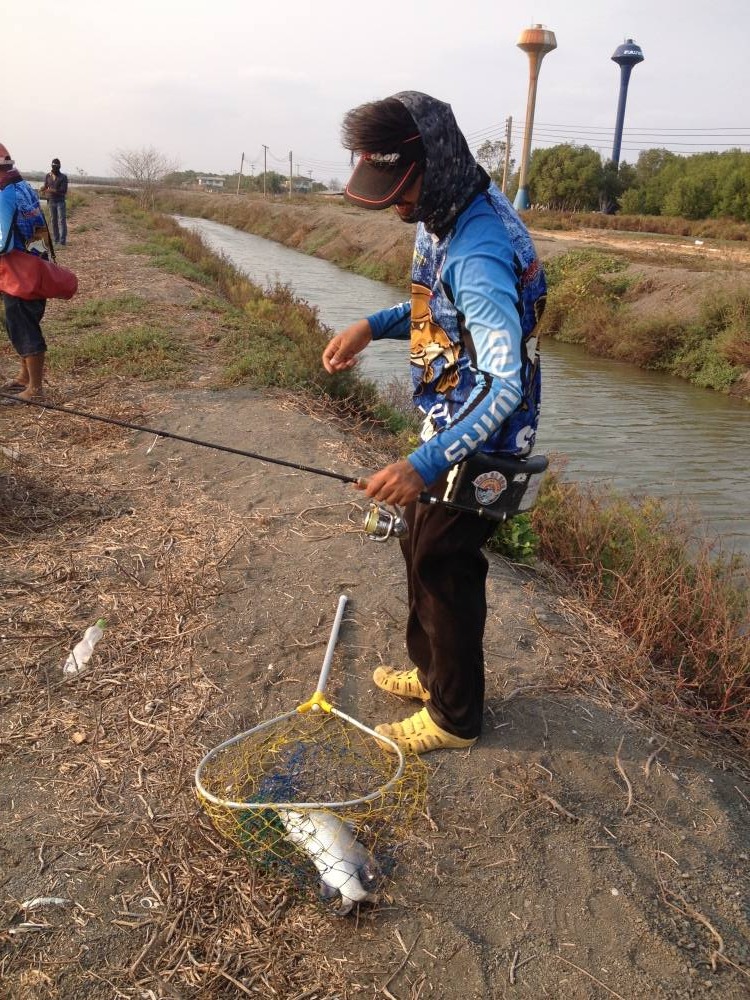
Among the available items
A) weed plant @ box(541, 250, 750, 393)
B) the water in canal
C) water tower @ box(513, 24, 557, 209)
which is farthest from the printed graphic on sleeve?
water tower @ box(513, 24, 557, 209)

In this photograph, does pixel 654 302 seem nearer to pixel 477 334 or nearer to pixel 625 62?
pixel 477 334

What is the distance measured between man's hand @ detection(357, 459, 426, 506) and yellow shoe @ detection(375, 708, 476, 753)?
1.13 meters

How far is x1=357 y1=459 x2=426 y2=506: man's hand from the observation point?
2.03 meters

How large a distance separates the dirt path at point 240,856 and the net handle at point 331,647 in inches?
2.9

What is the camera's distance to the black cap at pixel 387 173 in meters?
2.03

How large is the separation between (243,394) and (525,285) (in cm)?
521

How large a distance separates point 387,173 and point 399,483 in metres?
0.87

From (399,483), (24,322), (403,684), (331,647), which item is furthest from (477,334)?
(24,322)

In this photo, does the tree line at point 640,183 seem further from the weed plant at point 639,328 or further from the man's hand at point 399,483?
the man's hand at point 399,483

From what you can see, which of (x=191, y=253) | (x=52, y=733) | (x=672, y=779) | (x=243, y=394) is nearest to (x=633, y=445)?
(x=243, y=394)

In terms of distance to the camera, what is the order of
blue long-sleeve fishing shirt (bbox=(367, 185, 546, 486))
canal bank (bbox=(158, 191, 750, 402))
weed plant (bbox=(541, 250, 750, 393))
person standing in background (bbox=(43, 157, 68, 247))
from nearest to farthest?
blue long-sleeve fishing shirt (bbox=(367, 185, 546, 486)), weed plant (bbox=(541, 250, 750, 393)), canal bank (bbox=(158, 191, 750, 402)), person standing in background (bbox=(43, 157, 68, 247))

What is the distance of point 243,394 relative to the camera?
707 cm

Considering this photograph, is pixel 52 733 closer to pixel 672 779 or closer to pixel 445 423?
pixel 445 423

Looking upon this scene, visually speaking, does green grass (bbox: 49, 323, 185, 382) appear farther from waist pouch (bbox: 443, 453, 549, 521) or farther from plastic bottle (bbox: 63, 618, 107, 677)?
waist pouch (bbox: 443, 453, 549, 521)
